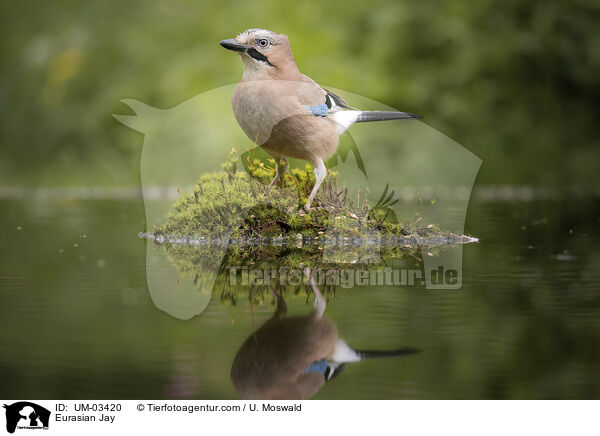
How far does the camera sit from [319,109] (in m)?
7.89

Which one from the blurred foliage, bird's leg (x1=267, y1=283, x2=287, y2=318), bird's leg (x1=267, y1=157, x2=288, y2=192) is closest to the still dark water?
bird's leg (x1=267, y1=283, x2=287, y2=318)

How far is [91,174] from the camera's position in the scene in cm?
1697

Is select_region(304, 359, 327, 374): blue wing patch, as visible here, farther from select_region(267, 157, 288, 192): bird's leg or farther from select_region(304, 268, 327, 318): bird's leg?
select_region(267, 157, 288, 192): bird's leg

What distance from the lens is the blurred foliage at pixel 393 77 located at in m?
17.0

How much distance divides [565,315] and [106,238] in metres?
5.16

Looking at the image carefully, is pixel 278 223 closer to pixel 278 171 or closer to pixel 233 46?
pixel 278 171

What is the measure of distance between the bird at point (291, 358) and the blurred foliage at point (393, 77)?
12345mm

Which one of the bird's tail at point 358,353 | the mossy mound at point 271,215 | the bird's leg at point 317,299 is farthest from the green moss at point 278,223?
the bird's tail at point 358,353

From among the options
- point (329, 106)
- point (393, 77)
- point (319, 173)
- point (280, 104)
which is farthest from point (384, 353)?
point (393, 77)

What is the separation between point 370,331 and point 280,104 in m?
3.45

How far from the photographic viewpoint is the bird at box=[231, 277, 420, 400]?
147 inches

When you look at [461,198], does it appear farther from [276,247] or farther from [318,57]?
[276,247]

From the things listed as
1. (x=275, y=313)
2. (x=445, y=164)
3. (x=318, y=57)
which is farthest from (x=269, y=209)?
(x=318, y=57)

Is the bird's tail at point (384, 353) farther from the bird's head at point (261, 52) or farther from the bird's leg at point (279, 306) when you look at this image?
the bird's head at point (261, 52)
